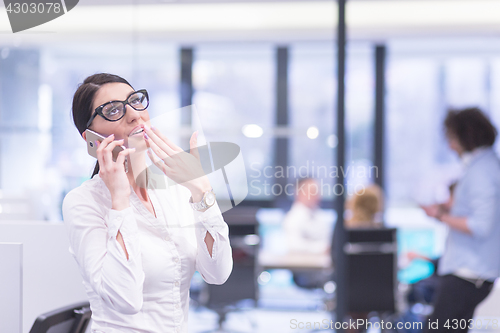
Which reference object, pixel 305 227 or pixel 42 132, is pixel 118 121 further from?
pixel 305 227

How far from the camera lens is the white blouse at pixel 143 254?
1.06 m

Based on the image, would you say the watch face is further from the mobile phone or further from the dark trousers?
the dark trousers

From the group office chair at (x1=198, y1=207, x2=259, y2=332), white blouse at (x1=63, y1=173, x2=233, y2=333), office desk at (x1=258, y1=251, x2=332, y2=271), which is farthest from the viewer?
office desk at (x1=258, y1=251, x2=332, y2=271)

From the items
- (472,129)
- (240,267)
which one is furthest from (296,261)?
(472,129)

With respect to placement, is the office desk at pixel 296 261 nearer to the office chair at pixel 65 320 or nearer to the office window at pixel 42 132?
the office window at pixel 42 132

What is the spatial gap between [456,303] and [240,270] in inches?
63.1

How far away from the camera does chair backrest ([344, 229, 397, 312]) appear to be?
3000 mm

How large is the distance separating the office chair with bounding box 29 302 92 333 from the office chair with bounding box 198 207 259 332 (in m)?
1.81

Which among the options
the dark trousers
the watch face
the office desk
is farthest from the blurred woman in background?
the watch face

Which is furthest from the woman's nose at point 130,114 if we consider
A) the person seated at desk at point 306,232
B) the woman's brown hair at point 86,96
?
the person seated at desk at point 306,232

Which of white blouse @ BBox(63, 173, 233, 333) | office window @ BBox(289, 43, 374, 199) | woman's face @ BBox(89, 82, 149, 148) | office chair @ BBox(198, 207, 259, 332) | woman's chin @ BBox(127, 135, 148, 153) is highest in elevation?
office window @ BBox(289, 43, 374, 199)

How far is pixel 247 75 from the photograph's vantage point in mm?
5039

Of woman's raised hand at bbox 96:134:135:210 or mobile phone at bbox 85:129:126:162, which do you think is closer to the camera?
woman's raised hand at bbox 96:134:135:210

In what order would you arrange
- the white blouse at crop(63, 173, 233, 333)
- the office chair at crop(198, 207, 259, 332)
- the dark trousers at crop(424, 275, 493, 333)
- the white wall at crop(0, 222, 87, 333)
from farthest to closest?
the office chair at crop(198, 207, 259, 332)
the dark trousers at crop(424, 275, 493, 333)
the white wall at crop(0, 222, 87, 333)
the white blouse at crop(63, 173, 233, 333)
